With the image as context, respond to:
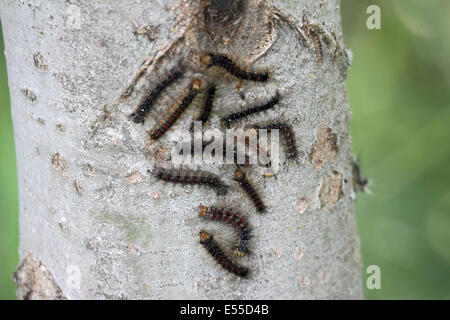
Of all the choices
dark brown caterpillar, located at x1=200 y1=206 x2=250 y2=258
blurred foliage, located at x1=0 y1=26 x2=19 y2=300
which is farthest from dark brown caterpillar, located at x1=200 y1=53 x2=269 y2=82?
blurred foliage, located at x1=0 y1=26 x2=19 y2=300

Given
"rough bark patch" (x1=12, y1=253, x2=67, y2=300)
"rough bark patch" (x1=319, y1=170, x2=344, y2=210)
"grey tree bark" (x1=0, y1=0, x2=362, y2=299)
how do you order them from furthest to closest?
1. "rough bark patch" (x1=12, y1=253, x2=67, y2=300)
2. "rough bark patch" (x1=319, y1=170, x2=344, y2=210)
3. "grey tree bark" (x1=0, y1=0, x2=362, y2=299)

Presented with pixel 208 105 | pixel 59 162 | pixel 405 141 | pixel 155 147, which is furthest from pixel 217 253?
pixel 405 141

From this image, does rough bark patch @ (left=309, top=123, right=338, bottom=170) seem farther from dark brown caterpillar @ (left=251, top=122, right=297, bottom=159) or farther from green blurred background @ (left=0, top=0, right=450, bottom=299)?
green blurred background @ (left=0, top=0, right=450, bottom=299)

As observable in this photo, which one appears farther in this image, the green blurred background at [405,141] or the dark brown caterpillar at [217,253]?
the green blurred background at [405,141]

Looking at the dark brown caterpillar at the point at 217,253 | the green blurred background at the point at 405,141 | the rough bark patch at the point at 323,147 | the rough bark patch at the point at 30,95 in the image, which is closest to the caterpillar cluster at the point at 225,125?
the dark brown caterpillar at the point at 217,253

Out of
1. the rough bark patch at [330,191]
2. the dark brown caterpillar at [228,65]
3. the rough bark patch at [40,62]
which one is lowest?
the rough bark patch at [330,191]

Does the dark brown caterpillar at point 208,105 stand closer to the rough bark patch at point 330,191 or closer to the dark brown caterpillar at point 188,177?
the dark brown caterpillar at point 188,177

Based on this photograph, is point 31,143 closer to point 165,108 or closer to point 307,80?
point 165,108
